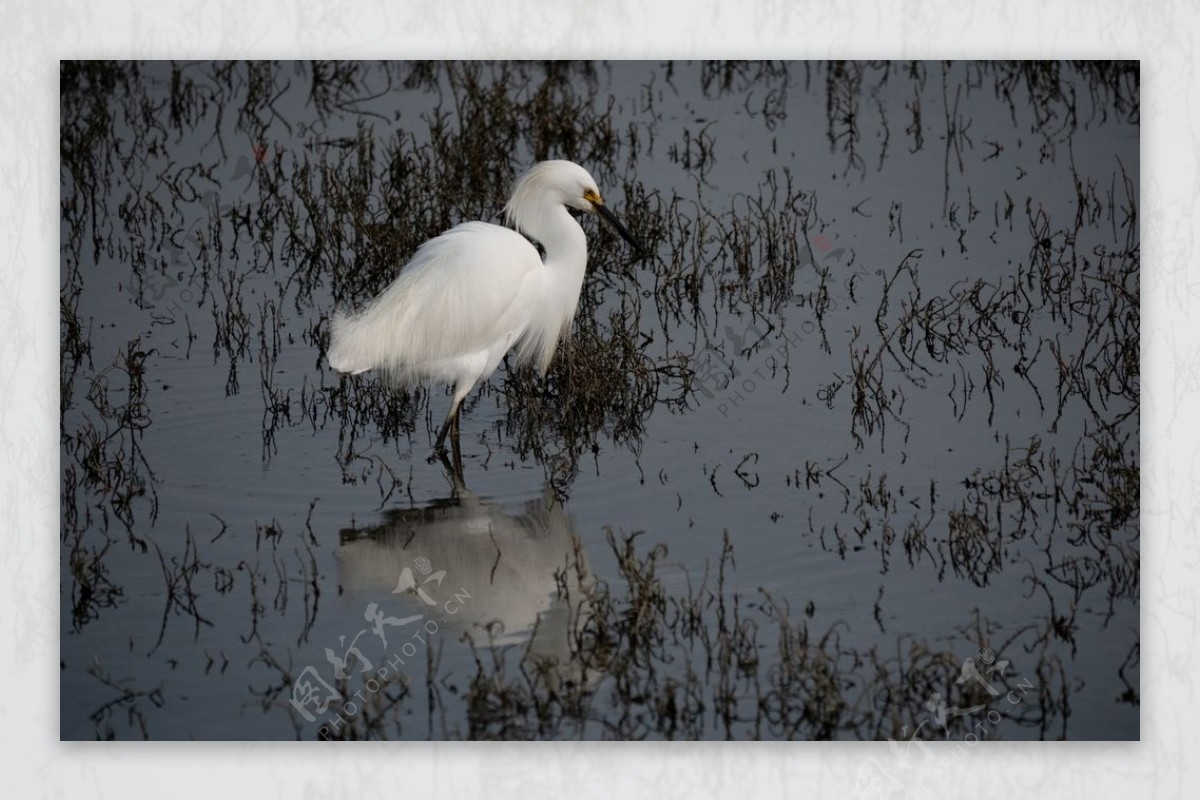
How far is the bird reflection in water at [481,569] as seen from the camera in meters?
3.89

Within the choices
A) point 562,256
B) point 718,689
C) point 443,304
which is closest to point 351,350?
A: point 443,304

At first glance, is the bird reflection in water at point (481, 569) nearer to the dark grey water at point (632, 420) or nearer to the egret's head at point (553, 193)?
the dark grey water at point (632, 420)

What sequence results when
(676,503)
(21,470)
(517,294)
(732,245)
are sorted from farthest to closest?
(732,245)
(517,294)
(676,503)
(21,470)

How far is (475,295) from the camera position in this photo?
472cm

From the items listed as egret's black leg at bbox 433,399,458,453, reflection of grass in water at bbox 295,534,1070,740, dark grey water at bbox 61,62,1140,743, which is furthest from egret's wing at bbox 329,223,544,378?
reflection of grass in water at bbox 295,534,1070,740

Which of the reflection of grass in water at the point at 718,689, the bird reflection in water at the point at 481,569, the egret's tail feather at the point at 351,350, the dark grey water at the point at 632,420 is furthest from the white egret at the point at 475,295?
the reflection of grass in water at the point at 718,689

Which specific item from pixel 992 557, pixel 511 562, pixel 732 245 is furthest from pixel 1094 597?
pixel 732 245

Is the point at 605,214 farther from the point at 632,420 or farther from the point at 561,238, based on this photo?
the point at 632,420

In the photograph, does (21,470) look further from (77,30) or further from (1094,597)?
(1094,597)

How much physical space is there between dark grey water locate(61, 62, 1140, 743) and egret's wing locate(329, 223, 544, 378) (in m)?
0.25

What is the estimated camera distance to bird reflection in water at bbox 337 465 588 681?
12.8 feet

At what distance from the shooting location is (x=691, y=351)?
5070mm

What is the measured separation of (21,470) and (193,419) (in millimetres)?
859

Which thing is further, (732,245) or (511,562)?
(732,245)
